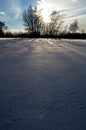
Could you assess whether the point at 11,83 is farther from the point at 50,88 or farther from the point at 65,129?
the point at 65,129

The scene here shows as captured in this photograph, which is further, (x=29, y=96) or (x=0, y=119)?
(x=29, y=96)

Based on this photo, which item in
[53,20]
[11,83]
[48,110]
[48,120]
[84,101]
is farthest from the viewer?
[53,20]

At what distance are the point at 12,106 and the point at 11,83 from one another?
2.21 feet

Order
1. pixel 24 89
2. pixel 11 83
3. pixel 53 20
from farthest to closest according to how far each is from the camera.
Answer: pixel 53 20 < pixel 11 83 < pixel 24 89

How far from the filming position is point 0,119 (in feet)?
4.75

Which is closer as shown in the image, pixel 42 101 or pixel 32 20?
pixel 42 101

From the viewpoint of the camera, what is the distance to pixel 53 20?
34469 millimetres

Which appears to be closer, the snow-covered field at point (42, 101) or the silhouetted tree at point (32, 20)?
the snow-covered field at point (42, 101)

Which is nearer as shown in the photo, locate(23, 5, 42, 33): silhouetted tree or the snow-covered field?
the snow-covered field

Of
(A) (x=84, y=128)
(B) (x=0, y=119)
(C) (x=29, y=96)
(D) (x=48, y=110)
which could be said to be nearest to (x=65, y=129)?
(A) (x=84, y=128)

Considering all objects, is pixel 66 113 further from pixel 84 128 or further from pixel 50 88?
pixel 50 88

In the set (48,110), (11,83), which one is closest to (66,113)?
(48,110)

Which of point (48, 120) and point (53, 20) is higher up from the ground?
point (53, 20)

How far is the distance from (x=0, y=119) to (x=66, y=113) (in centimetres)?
51
